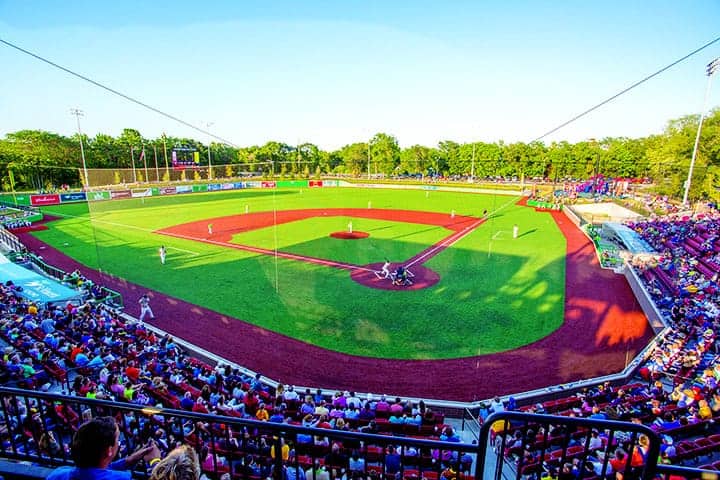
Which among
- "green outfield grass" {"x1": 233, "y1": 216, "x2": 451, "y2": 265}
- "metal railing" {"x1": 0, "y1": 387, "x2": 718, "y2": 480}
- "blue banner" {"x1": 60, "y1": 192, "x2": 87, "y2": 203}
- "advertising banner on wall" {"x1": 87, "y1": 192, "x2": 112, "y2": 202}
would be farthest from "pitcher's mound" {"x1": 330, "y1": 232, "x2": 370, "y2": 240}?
"blue banner" {"x1": 60, "y1": 192, "x2": 87, "y2": 203}

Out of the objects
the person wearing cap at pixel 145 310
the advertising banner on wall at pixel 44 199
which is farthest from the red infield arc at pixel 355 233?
the advertising banner on wall at pixel 44 199

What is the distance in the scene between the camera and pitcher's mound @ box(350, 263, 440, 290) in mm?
20438

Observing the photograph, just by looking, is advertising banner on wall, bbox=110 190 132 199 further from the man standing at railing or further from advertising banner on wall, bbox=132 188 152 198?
the man standing at railing

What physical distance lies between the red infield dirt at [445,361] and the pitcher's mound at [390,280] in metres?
4.40

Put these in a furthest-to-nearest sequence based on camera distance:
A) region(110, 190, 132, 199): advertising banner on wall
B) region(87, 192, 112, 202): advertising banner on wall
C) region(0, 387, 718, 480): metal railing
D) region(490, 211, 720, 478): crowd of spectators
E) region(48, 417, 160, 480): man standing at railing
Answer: region(110, 190, 132, 199): advertising banner on wall, region(87, 192, 112, 202): advertising banner on wall, region(490, 211, 720, 478): crowd of spectators, region(0, 387, 718, 480): metal railing, region(48, 417, 160, 480): man standing at railing

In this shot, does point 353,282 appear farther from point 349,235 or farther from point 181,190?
point 181,190

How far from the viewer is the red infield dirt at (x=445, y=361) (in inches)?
472

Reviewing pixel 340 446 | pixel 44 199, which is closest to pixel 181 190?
pixel 44 199

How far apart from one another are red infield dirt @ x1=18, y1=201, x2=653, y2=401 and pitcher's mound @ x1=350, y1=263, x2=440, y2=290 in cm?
440

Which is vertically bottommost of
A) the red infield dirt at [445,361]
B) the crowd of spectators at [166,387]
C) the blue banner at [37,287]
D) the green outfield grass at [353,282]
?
the red infield dirt at [445,361]

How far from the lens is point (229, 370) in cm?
1137

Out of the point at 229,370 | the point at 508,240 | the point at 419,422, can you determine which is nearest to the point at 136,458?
the point at 419,422

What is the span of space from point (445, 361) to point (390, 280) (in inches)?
329

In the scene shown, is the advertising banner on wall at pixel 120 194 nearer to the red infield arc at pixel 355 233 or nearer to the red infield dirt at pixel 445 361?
the red infield arc at pixel 355 233
